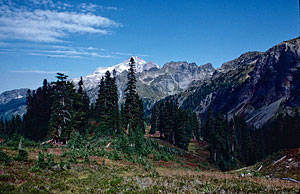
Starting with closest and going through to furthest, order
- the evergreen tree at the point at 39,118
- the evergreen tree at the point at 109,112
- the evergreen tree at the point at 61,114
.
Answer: the evergreen tree at the point at 61,114, the evergreen tree at the point at 109,112, the evergreen tree at the point at 39,118

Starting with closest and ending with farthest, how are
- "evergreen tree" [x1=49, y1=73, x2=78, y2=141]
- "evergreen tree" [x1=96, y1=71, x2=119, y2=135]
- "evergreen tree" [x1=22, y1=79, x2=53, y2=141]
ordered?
"evergreen tree" [x1=49, y1=73, x2=78, y2=141] < "evergreen tree" [x1=96, y1=71, x2=119, y2=135] < "evergreen tree" [x1=22, y1=79, x2=53, y2=141]

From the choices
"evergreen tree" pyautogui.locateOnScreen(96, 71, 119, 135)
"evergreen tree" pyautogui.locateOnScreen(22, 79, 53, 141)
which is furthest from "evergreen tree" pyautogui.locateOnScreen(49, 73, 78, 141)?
"evergreen tree" pyautogui.locateOnScreen(22, 79, 53, 141)

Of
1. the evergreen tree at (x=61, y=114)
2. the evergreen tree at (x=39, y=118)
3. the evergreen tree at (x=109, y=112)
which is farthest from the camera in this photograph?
the evergreen tree at (x=39, y=118)

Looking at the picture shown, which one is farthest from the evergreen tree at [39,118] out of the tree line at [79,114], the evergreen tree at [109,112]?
the evergreen tree at [109,112]

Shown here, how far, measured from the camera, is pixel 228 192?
431 inches

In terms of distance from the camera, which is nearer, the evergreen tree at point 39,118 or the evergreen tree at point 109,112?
the evergreen tree at point 109,112

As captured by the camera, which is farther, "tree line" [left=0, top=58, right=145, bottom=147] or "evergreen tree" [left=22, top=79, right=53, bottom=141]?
"evergreen tree" [left=22, top=79, right=53, bottom=141]

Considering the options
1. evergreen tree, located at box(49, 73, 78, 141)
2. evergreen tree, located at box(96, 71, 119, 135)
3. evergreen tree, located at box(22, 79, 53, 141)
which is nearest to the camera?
evergreen tree, located at box(49, 73, 78, 141)

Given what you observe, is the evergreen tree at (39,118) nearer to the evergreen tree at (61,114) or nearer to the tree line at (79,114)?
the tree line at (79,114)

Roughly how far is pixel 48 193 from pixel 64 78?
121 feet

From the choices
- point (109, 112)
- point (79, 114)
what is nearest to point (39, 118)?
point (79, 114)

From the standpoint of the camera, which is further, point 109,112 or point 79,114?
point 109,112

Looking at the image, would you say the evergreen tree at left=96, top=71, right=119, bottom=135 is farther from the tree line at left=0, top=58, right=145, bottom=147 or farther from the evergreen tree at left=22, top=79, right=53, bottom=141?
the evergreen tree at left=22, top=79, right=53, bottom=141

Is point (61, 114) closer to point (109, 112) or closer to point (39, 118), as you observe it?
point (109, 112)
